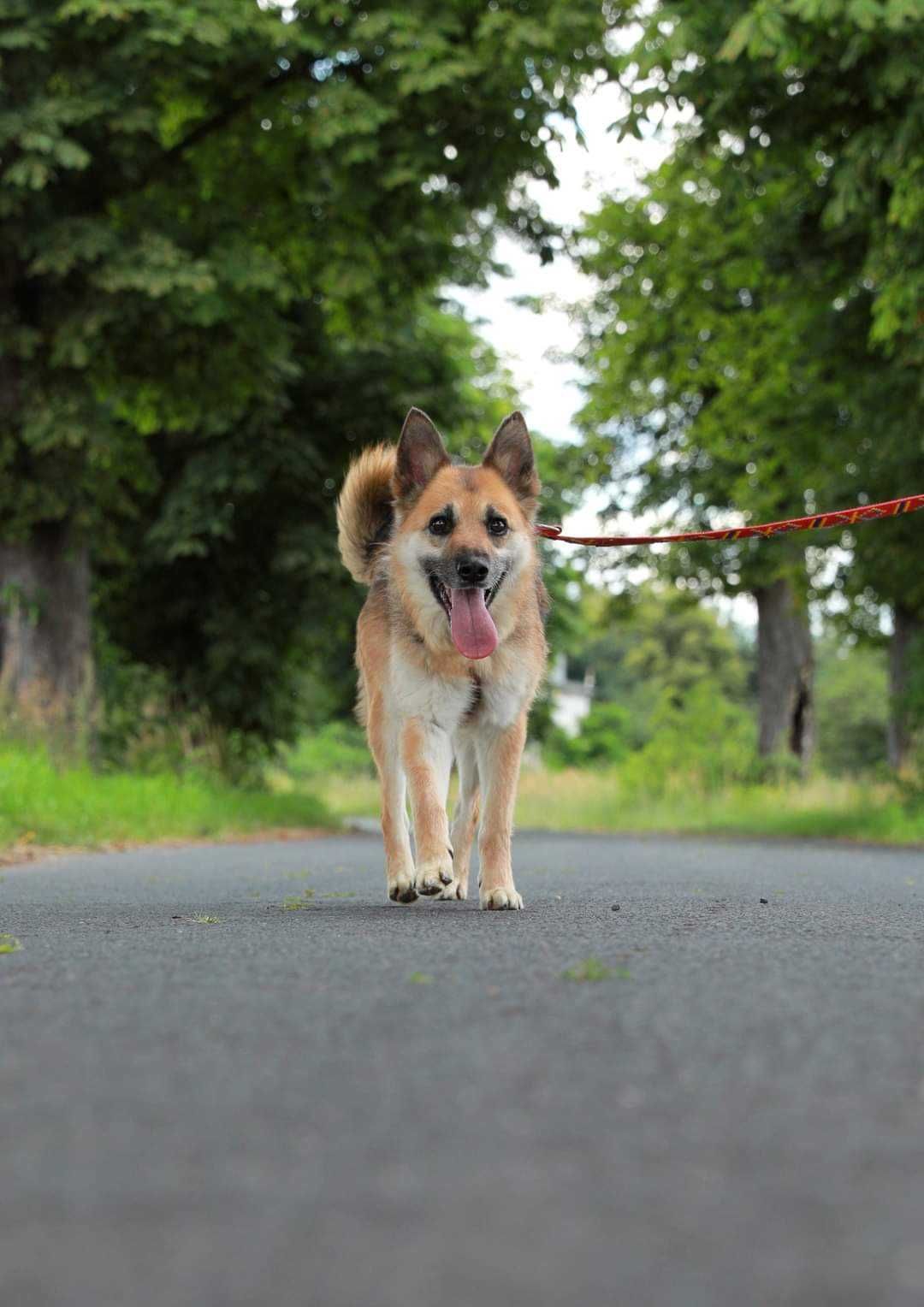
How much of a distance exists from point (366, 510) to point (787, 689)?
75.9ft

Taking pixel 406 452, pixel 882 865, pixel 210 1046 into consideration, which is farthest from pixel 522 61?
pixel 210 1046

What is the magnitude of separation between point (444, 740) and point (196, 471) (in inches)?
637

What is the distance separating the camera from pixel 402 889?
22.1 feet

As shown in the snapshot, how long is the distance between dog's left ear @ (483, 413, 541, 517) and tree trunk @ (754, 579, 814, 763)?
23266 millimetres

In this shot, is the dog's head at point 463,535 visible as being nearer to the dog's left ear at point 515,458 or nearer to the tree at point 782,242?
the dog's left ear at point 515,458

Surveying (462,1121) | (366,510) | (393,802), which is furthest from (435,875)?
(462,1121)

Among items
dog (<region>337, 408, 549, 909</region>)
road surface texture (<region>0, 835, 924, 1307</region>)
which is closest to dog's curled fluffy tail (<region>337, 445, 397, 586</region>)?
dog (<region>337, 408, 549, 909</region>)

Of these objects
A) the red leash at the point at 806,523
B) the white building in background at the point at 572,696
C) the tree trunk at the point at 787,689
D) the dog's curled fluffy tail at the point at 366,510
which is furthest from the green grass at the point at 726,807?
the white building in background at the point at 572,696

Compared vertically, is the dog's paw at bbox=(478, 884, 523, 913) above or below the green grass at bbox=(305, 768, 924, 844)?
below

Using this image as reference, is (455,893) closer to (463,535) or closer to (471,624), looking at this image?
(471,624)

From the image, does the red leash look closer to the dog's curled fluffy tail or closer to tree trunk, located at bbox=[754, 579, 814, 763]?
the dog's curled fluffy tail

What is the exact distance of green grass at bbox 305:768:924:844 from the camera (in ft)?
62.8

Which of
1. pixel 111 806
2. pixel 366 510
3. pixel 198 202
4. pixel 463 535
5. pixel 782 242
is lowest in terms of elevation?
pixel 111 806

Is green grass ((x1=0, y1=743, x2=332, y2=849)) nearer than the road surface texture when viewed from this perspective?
No
